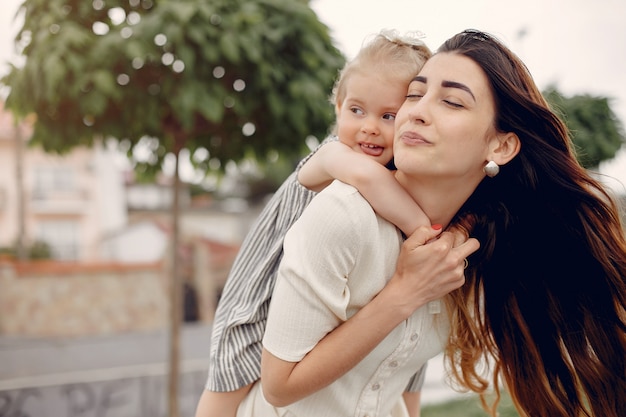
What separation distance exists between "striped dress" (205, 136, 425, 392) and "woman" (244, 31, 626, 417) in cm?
10

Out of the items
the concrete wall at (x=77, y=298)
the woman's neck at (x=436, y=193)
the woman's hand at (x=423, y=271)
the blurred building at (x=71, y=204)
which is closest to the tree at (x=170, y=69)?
the woman's neck at (x=436, y=193)

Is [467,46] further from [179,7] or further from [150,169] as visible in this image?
[150,169]

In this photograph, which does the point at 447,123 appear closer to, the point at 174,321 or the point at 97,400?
the point at 174,321

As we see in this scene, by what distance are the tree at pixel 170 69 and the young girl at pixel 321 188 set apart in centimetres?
170

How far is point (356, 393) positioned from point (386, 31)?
96 centimetres

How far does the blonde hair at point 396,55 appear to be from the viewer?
1.67 metres

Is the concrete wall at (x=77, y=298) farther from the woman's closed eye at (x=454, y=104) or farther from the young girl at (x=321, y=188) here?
the woman's closed eye at (x=454, y=104)

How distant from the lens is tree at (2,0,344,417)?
3.30m

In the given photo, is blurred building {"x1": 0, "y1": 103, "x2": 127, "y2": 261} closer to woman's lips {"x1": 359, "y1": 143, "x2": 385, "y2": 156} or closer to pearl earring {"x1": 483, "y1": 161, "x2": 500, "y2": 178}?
woman's lips {"x1": 359, "y1": 143, "x2": 385, "y2": 156}

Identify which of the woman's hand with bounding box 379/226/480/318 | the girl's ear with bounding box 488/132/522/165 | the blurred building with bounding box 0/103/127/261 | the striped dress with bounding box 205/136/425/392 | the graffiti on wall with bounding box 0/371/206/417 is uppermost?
the girl's ear with bounding box 488/132/522/165

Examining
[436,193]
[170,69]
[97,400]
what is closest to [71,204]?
[97,400]

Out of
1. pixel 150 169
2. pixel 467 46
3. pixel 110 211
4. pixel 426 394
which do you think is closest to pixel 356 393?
pixel 467 46

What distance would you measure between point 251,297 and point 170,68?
2262 millimetres

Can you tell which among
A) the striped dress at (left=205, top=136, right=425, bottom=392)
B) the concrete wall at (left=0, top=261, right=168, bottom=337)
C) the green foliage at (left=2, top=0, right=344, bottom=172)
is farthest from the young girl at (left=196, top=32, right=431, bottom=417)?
the concrete wall at (left=0, top=261, right=168, bottom=337)
